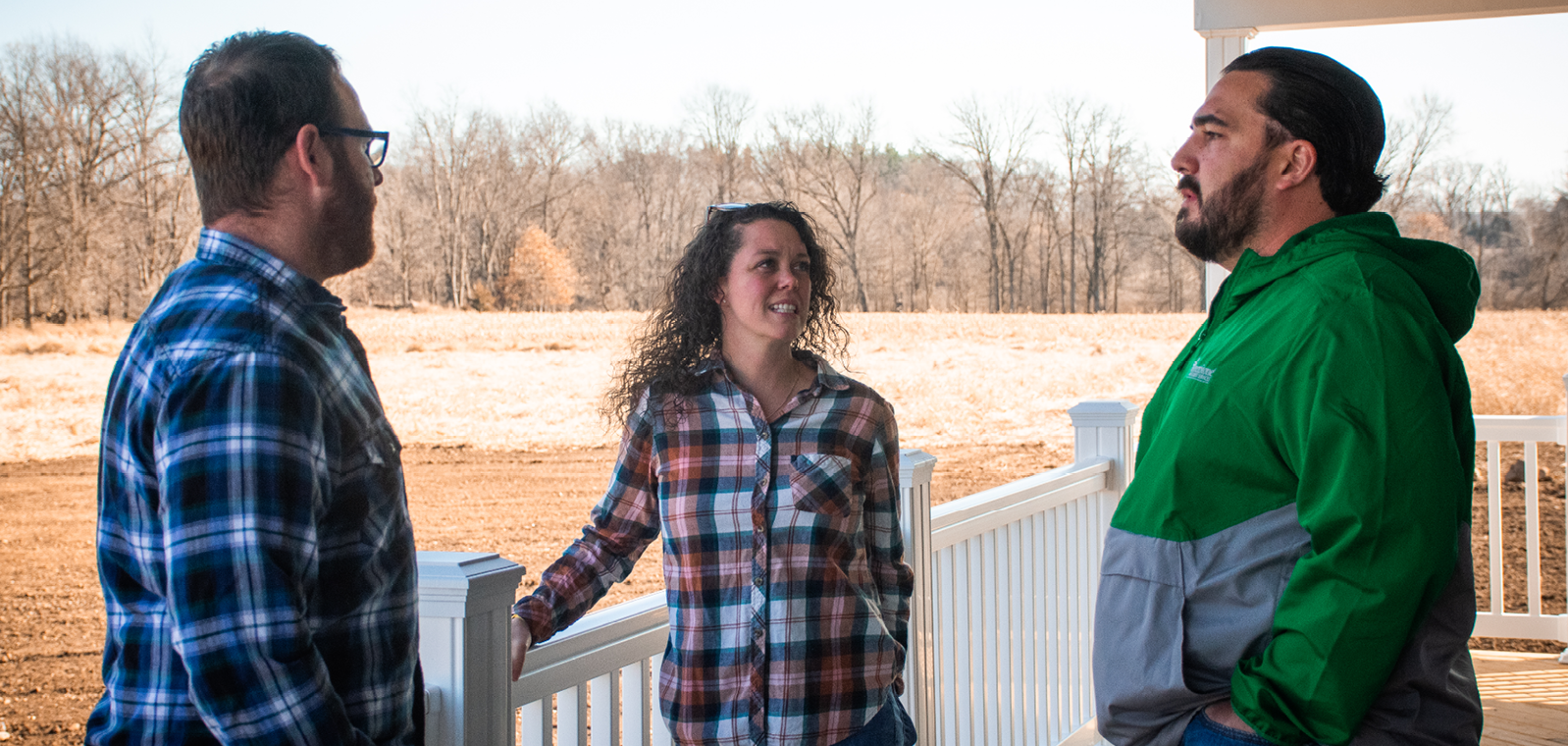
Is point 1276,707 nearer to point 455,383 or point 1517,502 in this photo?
point 1517,502

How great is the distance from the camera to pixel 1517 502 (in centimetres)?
1293

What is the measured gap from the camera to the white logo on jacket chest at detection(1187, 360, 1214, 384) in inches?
44.0

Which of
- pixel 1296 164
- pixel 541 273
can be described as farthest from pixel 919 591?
pixel 541 273

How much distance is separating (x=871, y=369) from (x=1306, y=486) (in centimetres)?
1741

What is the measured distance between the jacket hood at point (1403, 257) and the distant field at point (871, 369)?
15347 mm

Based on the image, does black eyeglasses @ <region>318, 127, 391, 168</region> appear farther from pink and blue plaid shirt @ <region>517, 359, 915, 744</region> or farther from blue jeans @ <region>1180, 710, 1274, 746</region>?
blue jeans @ <region>1180, 710, 1274, 746</region>

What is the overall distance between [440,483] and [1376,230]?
1644 cm

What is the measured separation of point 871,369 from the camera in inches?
724

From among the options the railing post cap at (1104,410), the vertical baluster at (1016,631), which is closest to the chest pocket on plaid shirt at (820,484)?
the vertical baluster at (1016,631)

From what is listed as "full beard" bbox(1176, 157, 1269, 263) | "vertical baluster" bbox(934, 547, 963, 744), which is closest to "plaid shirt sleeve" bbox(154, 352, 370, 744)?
"full beard" bbox(1176, 157, 1269, 263)

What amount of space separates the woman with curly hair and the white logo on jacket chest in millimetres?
419

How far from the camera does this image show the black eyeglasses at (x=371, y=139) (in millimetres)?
900

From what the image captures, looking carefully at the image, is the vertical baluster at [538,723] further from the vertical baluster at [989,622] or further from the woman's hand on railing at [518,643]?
the vertical baluster at [989,622]

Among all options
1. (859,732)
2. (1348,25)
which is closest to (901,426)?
(1348,25)
